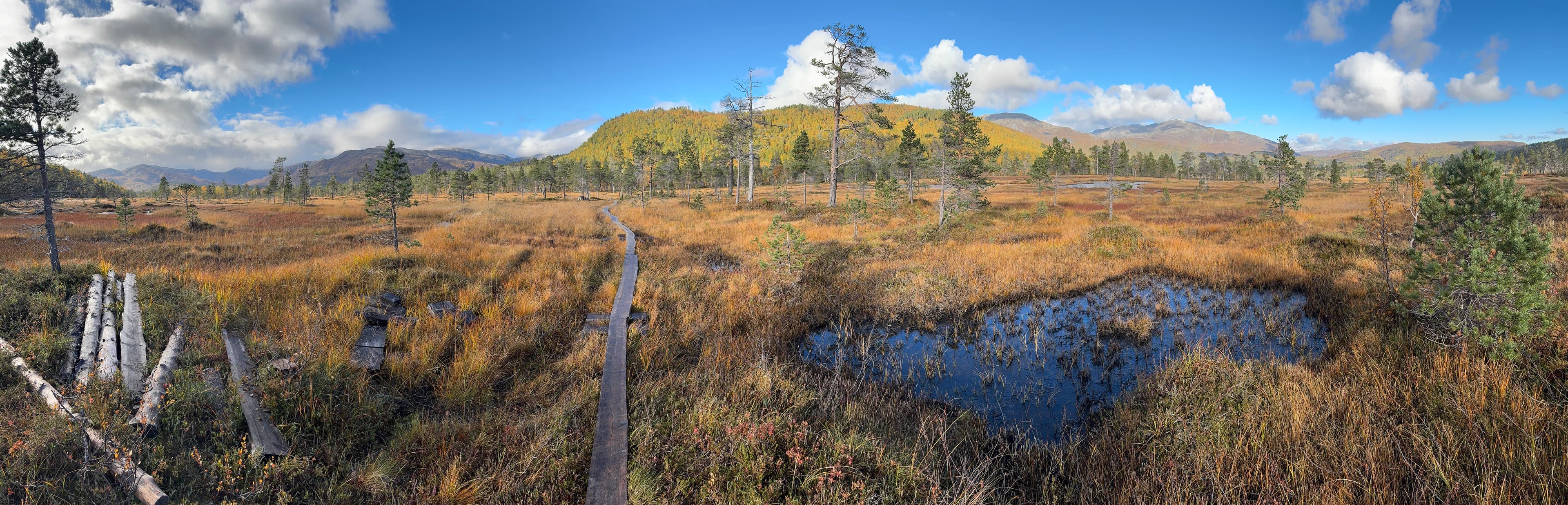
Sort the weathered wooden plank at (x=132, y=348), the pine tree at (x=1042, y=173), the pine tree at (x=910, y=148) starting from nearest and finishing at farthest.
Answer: the weathered wooden plank at (x=132, y=348), the pine tree at (x=910, y=148), the pine tree at (x=1042, y=173)

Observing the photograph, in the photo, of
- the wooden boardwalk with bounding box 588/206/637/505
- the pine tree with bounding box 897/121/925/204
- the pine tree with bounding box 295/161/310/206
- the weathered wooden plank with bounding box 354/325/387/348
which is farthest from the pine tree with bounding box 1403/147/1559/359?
the pine tree with bounding box 295/161/310/206

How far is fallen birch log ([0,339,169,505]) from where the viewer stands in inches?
104

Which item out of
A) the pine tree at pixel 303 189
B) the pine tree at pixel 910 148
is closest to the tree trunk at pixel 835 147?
the pine tree at pixel 910 148

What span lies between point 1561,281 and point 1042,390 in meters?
8.28

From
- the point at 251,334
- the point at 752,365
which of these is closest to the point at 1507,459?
the point at 752,365

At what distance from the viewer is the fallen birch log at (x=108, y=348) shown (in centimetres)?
397

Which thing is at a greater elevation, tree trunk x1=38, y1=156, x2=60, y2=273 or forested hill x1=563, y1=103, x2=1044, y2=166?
forested hill x1=563, y1=103, x2=1044, y2=166

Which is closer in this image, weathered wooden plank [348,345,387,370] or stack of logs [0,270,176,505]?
stack of logs [0,270,176,505]

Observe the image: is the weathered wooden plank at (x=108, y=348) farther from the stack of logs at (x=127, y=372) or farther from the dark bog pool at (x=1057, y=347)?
the dark bog pool at (x=1057, y=347)

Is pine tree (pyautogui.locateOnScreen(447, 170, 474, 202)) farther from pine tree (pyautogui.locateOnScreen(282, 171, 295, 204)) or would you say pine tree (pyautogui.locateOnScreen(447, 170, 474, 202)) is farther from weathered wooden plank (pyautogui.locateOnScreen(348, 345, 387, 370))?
weathered wooden plank (pyautogui.locateOnScreen(348, 345, 387, 370))

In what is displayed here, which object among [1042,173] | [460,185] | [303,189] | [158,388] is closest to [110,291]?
[158,388]

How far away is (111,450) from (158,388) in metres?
1.30

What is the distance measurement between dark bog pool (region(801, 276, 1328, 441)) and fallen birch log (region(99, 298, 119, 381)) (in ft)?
21.5

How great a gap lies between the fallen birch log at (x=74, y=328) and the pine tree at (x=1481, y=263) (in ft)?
40.9
